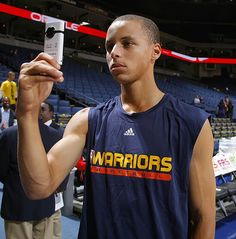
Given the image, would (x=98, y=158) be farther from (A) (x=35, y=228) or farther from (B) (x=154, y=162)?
(A) (x=35, y=228)

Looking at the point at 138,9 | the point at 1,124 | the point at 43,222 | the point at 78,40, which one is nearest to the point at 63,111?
the point at 1,124

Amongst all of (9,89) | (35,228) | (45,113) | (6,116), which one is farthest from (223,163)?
(9,89)

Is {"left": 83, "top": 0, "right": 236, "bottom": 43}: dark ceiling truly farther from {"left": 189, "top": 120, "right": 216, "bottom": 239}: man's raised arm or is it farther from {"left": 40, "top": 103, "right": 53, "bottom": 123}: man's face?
{"left": 189, "top": 120, "right": 216, "bottom": 239}: man's raised arm

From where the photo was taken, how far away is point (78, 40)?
21.8 meters

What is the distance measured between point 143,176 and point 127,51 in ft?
1.37

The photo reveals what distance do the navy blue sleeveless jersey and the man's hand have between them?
1.04 ft

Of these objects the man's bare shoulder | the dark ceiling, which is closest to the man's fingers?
the man's bare shoulder

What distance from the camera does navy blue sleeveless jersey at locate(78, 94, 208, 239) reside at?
1.04m

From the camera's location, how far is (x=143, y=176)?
106cm

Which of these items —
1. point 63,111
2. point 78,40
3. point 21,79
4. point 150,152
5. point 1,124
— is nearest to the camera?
point 21,79

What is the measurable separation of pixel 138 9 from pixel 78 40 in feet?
16.3

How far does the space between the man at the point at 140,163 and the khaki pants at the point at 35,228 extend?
3.97 ft

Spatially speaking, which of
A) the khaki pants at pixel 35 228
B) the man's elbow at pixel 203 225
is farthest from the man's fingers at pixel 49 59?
the khaki pants at pixel 35 228

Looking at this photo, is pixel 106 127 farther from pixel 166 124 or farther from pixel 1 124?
pixel 1 124
